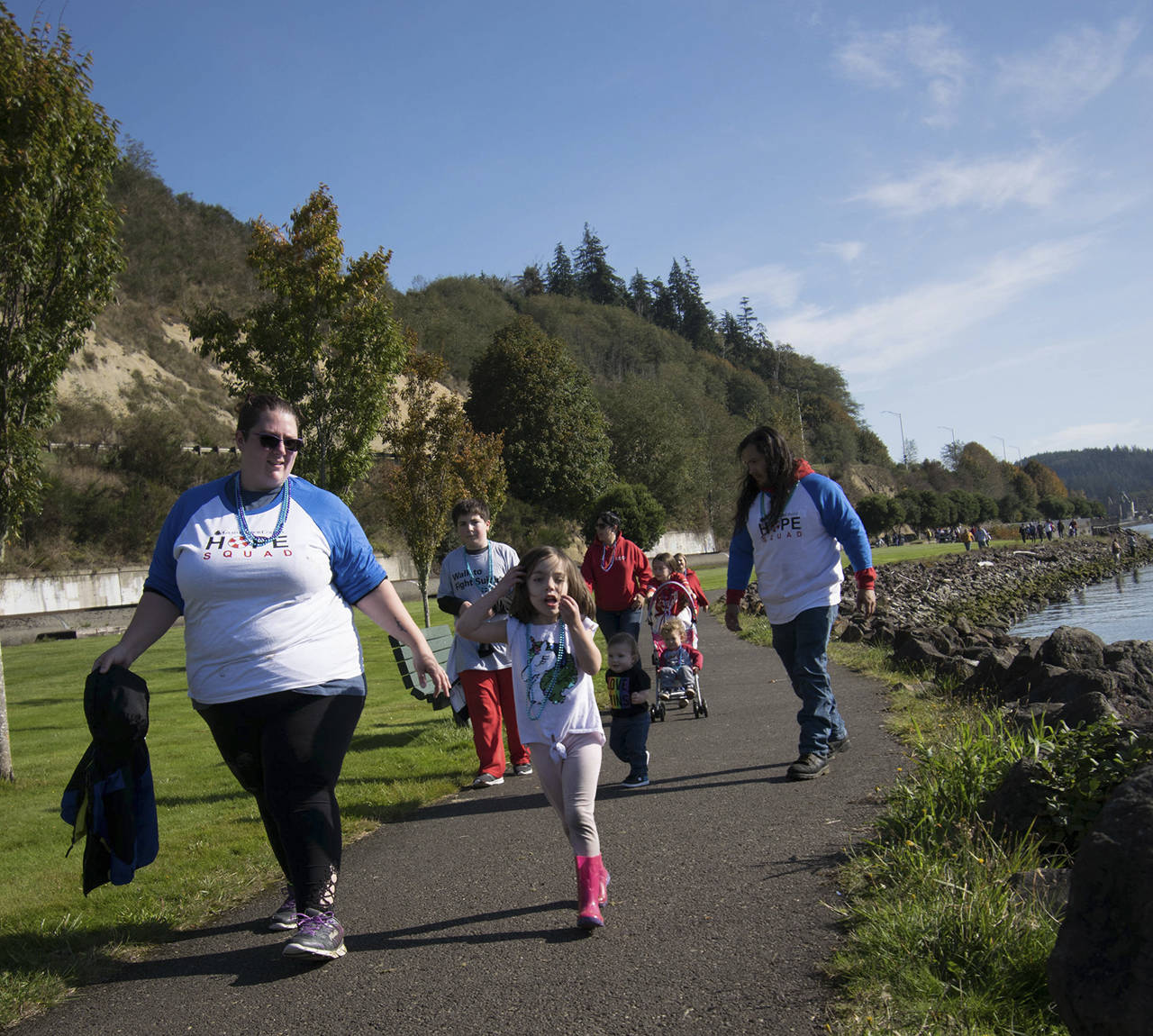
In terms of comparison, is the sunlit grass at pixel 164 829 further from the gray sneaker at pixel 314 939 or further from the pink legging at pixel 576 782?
the pink legging at pixel 576 782

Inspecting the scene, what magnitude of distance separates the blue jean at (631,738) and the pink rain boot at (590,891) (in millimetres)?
2420

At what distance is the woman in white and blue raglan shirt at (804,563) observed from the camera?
6.51 meters

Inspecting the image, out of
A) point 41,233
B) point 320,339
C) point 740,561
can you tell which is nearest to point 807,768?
point 740,561

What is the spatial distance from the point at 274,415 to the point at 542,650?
154cm

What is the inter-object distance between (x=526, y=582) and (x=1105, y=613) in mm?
33127

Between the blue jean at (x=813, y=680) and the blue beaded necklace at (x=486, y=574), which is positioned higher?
the blue beaded necklace at (x=486, y=574)

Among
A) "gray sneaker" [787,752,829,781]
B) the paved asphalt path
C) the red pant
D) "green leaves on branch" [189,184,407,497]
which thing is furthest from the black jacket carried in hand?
"green leaves on branch" [189,184,407,497]

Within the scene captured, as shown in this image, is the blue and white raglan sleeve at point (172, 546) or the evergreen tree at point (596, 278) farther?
the evergreen tree at point (596, 278)

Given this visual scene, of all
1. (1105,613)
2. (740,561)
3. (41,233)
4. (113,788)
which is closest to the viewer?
(113,788)

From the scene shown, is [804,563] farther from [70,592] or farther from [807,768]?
[70,592]

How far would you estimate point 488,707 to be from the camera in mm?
7281

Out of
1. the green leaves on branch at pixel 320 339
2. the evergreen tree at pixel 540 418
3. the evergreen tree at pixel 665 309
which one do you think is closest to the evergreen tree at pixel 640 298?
the evergreen tree at pixel 665 309

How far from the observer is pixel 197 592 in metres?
3.84

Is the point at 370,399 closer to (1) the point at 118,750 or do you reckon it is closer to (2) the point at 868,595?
(2) the point at 868,595
